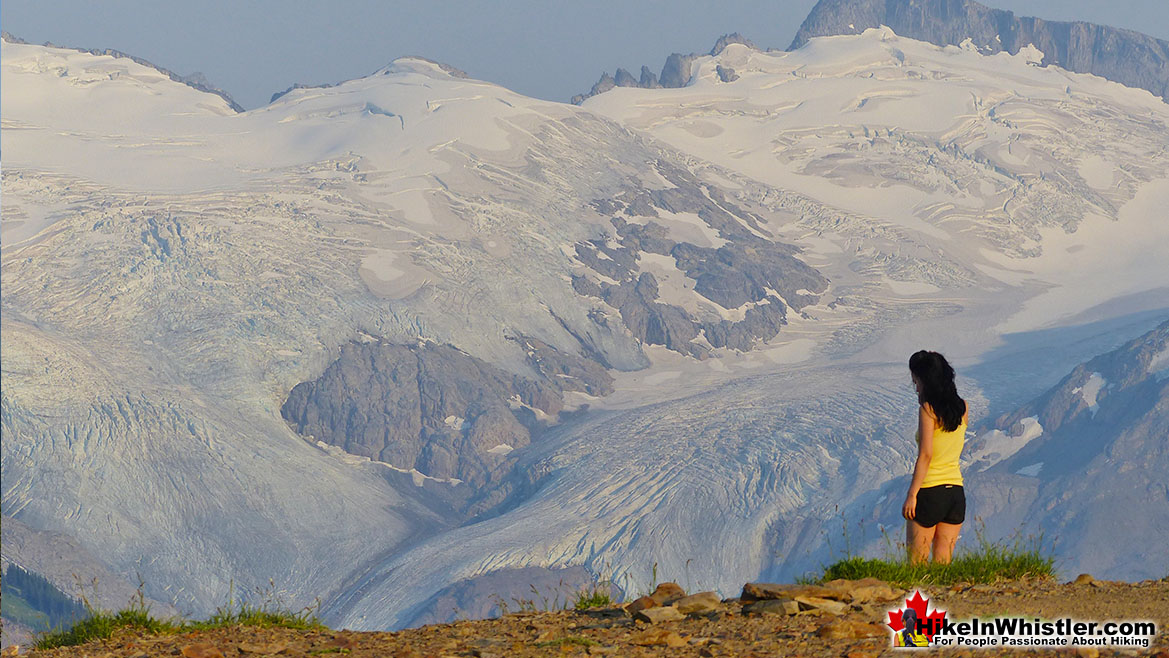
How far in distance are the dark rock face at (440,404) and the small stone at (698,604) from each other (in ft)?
551

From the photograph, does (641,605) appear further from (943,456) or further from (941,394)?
(941,394)

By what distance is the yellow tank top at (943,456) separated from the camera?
8.52 m

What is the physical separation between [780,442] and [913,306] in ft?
208

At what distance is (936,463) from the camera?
28.1ft

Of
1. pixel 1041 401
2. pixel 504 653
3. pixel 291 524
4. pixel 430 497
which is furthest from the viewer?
pixel 430 497

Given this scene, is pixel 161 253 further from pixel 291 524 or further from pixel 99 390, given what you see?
pixel 291 524

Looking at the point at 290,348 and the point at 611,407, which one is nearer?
the point at 290,348

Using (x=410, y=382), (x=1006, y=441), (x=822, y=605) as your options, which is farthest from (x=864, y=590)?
(x=410, y=382)

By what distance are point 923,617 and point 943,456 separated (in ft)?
7.36

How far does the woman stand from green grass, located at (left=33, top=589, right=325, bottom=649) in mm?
4064

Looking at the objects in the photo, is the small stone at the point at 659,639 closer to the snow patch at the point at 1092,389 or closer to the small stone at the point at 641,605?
the small stone at the point at 641,605

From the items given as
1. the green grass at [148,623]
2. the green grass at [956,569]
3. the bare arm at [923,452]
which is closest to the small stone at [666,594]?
the green grass at [956,569]

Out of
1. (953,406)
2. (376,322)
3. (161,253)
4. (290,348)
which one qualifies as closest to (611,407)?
(376,322)

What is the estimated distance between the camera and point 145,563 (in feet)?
424
